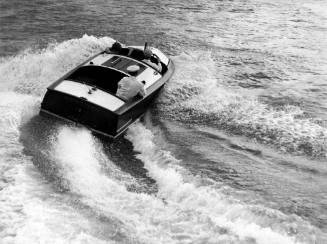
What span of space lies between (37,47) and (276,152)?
9955mm

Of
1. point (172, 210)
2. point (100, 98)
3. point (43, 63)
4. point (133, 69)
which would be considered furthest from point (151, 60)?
point (172, 210)

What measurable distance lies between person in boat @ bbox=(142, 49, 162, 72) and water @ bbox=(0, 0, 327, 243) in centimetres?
94

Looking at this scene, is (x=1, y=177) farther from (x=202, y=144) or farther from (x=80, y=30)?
(x=80, y=30)

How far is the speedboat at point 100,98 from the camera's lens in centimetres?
1062

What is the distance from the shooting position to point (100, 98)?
1084 centimetres

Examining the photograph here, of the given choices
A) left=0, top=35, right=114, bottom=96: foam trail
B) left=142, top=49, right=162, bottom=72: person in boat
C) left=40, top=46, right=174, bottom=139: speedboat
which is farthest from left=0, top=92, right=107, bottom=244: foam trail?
left=142, top=49, right=162, bottom=72: person in boat

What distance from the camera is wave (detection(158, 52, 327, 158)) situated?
11578 millimetres

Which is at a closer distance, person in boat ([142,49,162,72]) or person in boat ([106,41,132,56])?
person in boat ([142,49,162,72])

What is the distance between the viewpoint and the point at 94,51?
→ 54.0 feet

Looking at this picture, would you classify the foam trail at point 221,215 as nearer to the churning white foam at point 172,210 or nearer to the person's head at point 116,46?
the churning white foam at point 172,210

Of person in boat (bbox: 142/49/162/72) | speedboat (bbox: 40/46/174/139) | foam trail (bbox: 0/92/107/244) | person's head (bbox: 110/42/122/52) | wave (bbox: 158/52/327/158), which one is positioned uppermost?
person's head (bbox: 110/42/122/52)

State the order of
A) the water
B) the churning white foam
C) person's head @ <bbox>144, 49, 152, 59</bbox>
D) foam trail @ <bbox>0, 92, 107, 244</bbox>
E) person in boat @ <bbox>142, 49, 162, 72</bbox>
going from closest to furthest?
foam trail @ <bbox>0, 92, 107, 244</bbox>, the churning white foam, the water, person in boat @ <bbox>142, 49, 162, 72</bbox>, person's head @ <bbox>144, 49, 152, 59</bbox>

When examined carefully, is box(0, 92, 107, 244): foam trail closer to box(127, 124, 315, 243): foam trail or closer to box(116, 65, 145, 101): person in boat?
box(127, 124, 315, 243): foam trail

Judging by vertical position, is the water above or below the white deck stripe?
below
